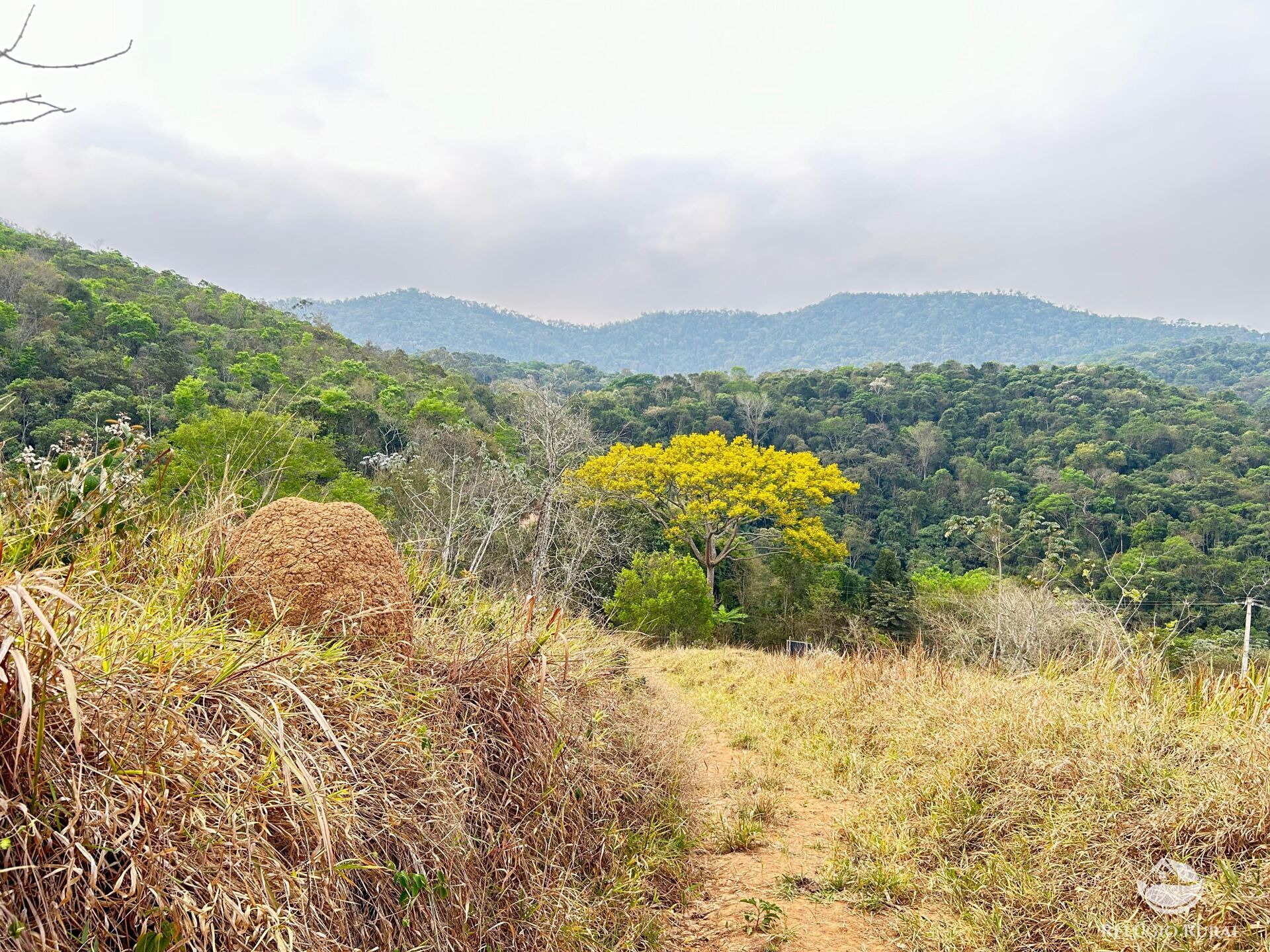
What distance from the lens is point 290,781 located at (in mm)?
2000

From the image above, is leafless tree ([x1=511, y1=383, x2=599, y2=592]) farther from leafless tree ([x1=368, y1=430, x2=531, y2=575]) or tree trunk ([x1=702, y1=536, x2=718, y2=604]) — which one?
tree trunk ([x1=702, y1=536, x2=718, y2=604])

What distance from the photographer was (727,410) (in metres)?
55.2

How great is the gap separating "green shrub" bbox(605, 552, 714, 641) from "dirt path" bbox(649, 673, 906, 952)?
11.6 m

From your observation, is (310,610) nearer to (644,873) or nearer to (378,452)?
(644,873)

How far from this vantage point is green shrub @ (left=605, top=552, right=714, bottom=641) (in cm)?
1762

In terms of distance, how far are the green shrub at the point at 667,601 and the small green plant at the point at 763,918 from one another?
13368 mm

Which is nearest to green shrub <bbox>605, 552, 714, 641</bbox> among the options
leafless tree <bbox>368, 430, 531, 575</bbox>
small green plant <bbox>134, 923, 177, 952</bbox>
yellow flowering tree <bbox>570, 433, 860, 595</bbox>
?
leafless tree <bbox>368, 430, 531, 575</bbox>

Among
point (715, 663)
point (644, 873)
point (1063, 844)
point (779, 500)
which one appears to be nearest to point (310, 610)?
point (644, 873)

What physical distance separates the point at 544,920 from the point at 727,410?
5328 cm

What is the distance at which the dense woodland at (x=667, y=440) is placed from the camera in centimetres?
1634

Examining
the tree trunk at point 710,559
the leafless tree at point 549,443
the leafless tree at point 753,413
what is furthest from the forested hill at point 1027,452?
the leafless tree at point 549,443

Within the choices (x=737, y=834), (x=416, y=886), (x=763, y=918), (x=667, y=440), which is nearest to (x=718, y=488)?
(x=737, y=834)

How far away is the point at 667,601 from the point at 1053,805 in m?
14.0

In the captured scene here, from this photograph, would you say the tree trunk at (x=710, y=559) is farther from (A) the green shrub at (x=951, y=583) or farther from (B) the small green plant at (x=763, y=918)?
(B) the small green plant at (x=763, y=918)
